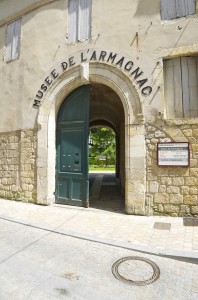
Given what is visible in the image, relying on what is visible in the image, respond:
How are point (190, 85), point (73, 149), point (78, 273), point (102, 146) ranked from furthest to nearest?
point (102, 146) → point (73, 149) → point (190, 85) → point (78, 273)

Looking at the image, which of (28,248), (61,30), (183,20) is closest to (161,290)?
(28,248)

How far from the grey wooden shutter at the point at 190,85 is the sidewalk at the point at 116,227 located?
2782mm

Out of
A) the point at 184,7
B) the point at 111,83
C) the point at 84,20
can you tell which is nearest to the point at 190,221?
the point at 111,83

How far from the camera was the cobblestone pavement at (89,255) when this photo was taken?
275cm

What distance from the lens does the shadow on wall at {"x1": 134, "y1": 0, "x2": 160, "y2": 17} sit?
6.12 metres

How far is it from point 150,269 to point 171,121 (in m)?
3.61

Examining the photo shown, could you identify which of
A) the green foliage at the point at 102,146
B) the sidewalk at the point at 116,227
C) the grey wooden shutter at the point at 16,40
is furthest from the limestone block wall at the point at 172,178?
the green foliage at the point at 102,146

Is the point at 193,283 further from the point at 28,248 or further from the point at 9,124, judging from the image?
the point at 9,124

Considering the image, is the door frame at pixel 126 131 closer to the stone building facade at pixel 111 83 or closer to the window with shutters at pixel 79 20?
the stone building facade at pixel 111 83

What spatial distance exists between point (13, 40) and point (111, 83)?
4459 millimetres

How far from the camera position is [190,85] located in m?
5.92

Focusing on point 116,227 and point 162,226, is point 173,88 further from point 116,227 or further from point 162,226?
point 116,227

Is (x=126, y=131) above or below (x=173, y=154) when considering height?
above

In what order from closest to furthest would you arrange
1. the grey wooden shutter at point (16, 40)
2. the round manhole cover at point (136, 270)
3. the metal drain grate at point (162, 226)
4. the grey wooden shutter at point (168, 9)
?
the round manhole cover at point (136, 270) < the metal drain grate at point (162, 226) < the grey wooden shutter at point (168, 9) < the grey wooden shutter at point (16, 40)
